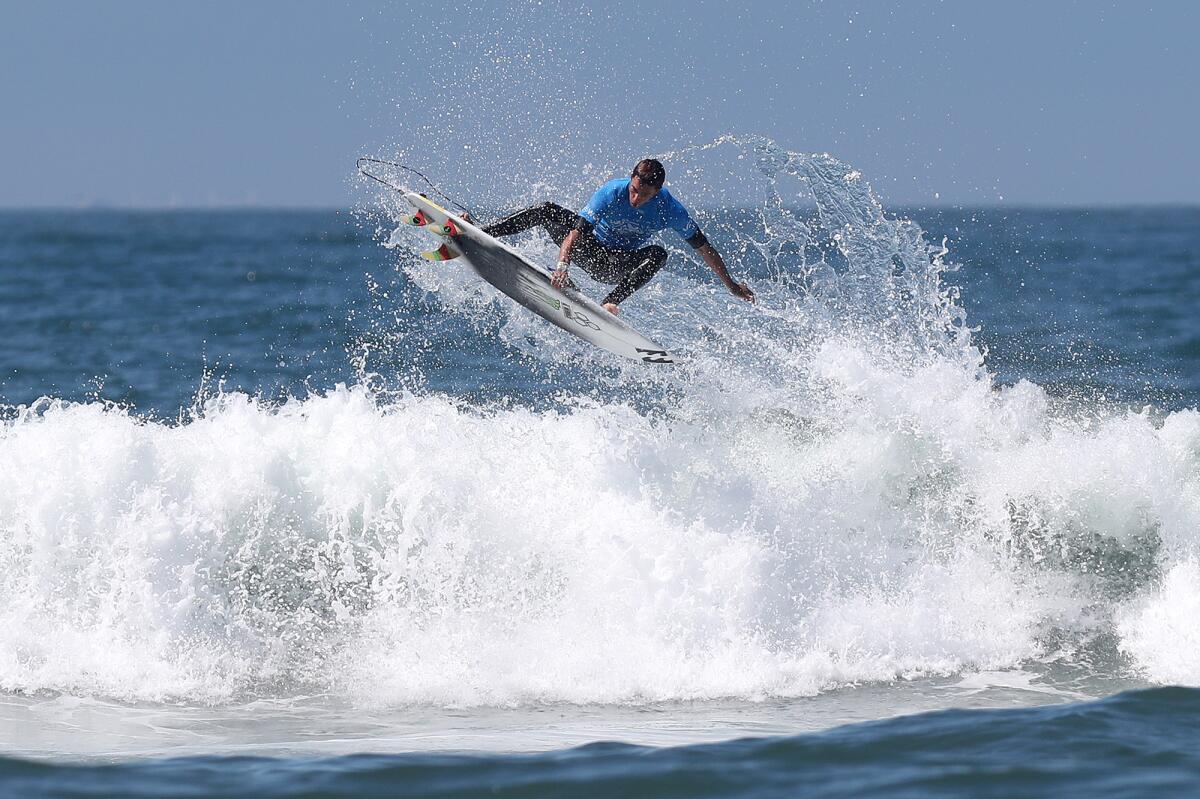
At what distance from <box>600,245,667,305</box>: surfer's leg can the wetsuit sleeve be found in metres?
0.35

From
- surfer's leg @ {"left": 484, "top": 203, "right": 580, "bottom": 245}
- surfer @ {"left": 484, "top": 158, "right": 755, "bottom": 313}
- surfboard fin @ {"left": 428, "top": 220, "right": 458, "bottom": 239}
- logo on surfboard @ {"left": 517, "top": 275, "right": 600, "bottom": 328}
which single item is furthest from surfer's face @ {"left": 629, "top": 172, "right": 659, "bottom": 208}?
surfboard fin @ {"left": 428, "top": 220, "right": 458, "bottom": 239}

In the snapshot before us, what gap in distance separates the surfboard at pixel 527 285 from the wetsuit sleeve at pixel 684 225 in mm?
833

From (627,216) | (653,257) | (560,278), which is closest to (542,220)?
(560,278)

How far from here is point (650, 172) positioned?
9.95m

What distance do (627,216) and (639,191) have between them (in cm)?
32

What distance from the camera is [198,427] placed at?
10062 millimetres

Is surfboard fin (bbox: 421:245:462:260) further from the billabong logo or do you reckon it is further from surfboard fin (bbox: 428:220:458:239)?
the billabong logo

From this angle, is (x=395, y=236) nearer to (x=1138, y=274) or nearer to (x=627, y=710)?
(x=627, y=710)

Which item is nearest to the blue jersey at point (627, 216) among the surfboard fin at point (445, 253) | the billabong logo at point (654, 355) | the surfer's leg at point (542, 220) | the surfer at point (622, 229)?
the surfer at point (622, 229)

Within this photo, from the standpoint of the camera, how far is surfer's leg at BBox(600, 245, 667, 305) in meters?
10.6

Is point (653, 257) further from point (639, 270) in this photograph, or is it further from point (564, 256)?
point (564, 256)

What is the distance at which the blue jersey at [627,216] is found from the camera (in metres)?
10.2

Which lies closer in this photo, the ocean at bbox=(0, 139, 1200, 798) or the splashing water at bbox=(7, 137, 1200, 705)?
the ocean at bbox=(0, 139, 1200, 798)

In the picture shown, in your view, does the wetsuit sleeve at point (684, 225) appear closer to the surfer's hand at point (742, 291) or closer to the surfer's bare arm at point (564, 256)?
the surfer's hand at point (742, 291)
